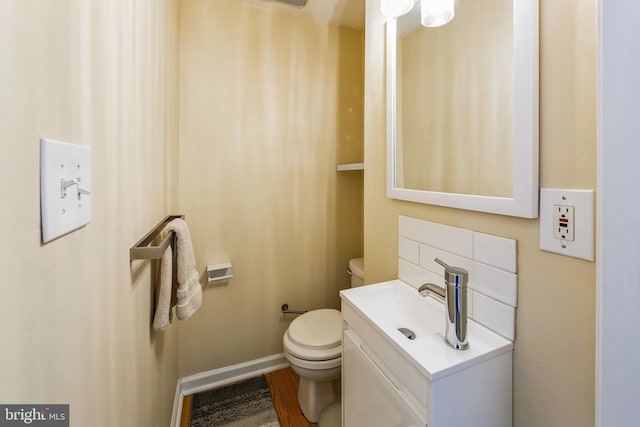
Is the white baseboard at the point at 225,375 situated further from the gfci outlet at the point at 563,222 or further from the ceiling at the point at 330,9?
the ceiling at the point at 330,9

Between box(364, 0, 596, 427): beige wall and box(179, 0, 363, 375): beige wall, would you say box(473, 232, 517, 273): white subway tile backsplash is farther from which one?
box(179, 0, 363, 375): beige wall

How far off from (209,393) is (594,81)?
2.13 meters

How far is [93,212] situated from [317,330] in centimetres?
128

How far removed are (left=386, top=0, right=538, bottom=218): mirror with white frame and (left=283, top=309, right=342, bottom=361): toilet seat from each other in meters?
0.84

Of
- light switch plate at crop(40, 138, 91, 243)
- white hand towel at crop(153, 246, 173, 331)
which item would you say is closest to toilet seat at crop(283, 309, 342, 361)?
white hand towel at crop(153, 246, 173, 331)

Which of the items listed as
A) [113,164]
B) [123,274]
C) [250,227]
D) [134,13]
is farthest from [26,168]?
[250,227]

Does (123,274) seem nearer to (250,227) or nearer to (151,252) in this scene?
(151,252)

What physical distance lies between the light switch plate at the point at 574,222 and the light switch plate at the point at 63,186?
0.96 metres

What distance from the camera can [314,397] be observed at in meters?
1.46

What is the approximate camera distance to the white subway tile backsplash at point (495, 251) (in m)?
0.73

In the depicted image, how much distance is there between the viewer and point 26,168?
0.33 metres

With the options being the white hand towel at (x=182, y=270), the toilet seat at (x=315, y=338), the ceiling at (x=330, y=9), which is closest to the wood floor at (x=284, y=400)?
the toilet seat at (x=315, y=338)

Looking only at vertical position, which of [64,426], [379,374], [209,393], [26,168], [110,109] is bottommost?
[209,393]

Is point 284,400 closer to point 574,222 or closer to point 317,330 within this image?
point 317,330
